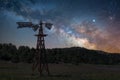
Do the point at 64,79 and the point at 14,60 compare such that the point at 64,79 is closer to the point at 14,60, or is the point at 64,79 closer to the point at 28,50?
the point at 14,60

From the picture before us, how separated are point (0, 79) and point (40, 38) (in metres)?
15.1

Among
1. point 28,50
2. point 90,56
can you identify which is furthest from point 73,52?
point 28,50

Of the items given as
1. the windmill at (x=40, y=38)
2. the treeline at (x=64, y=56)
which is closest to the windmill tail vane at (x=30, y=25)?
the windmill at (x=40, y=38)

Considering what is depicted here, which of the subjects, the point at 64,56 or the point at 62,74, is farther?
the point at 64,56

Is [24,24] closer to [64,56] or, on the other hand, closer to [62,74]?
[62,74]

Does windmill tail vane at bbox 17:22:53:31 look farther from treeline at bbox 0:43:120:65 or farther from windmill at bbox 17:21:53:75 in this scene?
treeline at bbox 0:43:120:65

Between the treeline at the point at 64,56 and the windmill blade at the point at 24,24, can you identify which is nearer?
the windmill blade at the point at 24,24

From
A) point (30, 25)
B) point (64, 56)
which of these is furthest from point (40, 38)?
point (64, 56)

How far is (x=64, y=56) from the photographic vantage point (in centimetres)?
13300

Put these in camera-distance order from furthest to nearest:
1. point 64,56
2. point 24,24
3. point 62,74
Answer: point 64,56 < point 24,24 < point 62,74

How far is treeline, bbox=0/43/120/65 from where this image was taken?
12108 cm

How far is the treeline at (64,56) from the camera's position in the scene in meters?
121

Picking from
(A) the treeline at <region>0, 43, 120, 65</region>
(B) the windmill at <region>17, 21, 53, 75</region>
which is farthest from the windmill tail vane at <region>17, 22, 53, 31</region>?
(A) the treeline at <region>0, 43, 120, 65</region>

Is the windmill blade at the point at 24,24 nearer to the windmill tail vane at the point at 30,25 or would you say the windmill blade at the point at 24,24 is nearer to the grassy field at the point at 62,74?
the windmill tail vane at the point at 30,25
